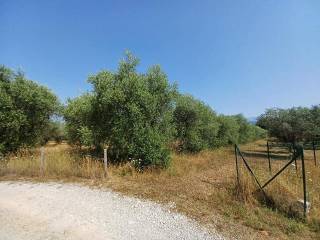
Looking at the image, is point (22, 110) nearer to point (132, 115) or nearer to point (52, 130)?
point (52, 130)

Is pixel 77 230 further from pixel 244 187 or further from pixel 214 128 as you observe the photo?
pixel 214 128

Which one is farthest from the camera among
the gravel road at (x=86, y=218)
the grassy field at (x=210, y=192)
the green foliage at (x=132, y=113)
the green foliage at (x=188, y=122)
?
the green foliage at (x=188, y=122)

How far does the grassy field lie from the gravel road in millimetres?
576

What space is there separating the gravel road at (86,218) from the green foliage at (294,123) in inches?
771

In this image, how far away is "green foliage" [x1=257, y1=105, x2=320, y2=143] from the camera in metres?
21.9

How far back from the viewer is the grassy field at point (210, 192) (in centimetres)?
565

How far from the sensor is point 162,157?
39.0 ft

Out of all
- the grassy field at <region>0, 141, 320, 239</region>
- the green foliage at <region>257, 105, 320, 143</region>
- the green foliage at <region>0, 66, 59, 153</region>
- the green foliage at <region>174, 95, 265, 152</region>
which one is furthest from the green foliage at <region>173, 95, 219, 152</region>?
the green foliage at <region>0, 66, 59, 153</region>

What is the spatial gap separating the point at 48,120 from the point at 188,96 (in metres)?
11.1

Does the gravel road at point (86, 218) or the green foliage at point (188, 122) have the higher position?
the green foliage at point (188, 122)

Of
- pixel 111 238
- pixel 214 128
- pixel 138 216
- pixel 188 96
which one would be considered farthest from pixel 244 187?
pixel 214 128

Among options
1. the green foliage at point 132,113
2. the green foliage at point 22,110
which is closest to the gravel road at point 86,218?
the green foliage at point 132,113

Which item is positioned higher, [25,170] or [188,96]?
[188,96]

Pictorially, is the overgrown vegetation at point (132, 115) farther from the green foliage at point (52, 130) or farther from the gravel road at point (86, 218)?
the green foliage at point (52, 130)
